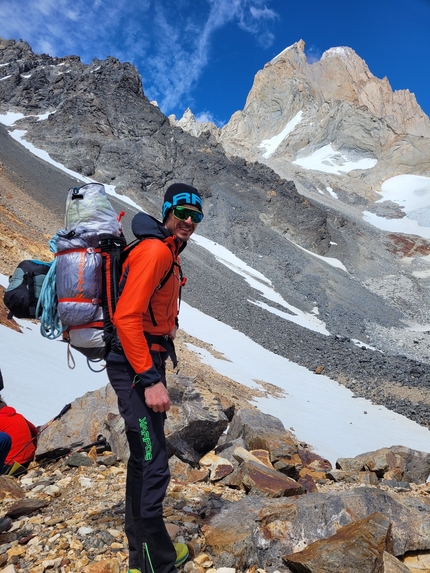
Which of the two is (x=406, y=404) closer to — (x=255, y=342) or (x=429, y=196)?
(x=255, y=342)

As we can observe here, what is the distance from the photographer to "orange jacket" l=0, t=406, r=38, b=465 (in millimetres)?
4504

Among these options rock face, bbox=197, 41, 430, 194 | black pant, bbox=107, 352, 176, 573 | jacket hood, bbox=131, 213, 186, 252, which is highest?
rock face, bbox=197, 41, 430, 194

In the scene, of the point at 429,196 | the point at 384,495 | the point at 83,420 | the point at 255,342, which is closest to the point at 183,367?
the point at 83,420

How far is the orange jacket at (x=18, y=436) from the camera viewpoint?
450 centimetres

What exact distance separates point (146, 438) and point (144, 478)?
259mm

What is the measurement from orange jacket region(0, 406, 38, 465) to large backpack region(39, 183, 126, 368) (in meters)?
2.41

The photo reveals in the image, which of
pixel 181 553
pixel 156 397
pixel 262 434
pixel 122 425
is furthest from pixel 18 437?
pixel 262 434

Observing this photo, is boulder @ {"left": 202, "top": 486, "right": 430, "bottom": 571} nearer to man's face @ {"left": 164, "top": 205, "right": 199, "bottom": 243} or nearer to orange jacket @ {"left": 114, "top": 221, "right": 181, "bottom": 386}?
orange jacket @ {"left": 114, "top": 221, "right": 181, "bottom": 386}

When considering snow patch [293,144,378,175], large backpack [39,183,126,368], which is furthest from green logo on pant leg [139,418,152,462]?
snow patch [293,144,378,175]

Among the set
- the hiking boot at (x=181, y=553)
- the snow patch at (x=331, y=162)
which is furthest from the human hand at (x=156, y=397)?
the snow patch at (x=331, y=162)

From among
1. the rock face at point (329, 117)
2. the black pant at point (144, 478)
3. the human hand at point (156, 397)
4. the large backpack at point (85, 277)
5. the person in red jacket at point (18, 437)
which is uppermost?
the rock face at point (329, 117)

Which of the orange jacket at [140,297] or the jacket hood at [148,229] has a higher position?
the jacket hood at [148,229]

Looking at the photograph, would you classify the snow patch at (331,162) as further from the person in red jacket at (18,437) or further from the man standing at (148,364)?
the man standing at (148,364)

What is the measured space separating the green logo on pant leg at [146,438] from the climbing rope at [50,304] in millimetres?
879
